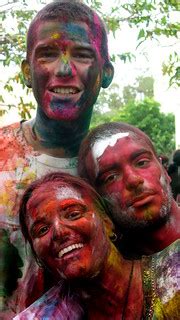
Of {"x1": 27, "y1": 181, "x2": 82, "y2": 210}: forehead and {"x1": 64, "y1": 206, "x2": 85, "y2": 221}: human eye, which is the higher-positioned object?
{"x1": 27, "y1": 181, "x2": 82, "y2": 210}: forehead

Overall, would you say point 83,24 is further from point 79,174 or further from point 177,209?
point 177,209

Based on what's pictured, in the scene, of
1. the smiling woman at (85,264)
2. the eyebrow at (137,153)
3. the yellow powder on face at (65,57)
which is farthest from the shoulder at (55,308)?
the yellow powder on face at (65,57)

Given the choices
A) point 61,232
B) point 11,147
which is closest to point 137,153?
point 61,232

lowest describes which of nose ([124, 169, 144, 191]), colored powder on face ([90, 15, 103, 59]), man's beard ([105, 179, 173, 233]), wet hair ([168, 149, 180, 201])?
wet hair ([168, 149, 180, 201])

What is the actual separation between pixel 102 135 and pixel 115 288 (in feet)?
2.08

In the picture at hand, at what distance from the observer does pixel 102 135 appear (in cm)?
244

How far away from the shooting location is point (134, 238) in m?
2.36

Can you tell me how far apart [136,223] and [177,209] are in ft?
A: 0.78

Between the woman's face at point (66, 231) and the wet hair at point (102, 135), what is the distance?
0.25 meters

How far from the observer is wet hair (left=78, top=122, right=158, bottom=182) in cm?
244

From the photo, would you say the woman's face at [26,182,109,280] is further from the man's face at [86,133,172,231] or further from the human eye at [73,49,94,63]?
the human eye at [73,49,94,63]

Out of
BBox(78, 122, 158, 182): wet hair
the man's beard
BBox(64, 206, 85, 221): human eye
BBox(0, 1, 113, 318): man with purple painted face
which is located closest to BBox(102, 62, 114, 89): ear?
BBox(0, 1, 113, 318): man with purple painted face

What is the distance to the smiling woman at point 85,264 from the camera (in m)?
2.03

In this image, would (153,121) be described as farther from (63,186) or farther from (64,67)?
(63,186)
